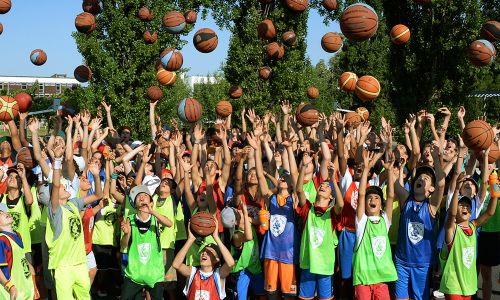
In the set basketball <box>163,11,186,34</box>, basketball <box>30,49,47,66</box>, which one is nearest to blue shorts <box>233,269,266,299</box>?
basketball <box>163,11,186,34</box>

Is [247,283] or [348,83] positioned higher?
[348,83]

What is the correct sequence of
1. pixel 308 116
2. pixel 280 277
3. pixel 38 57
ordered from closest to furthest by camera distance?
pixel 280 277, pixel 308 116, pixel 38 57

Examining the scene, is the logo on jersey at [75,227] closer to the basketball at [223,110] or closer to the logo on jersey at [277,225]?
the logo on jersey at [277,225]

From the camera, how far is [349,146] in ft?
28.9

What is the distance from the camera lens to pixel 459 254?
6070 millimetres

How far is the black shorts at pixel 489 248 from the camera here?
7441mm

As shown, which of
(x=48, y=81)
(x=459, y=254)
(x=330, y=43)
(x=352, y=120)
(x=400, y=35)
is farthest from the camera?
(x=48, y=81)

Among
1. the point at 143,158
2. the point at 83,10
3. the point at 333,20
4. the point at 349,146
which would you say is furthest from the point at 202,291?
the point at 333,20

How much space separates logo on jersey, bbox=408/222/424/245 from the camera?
20.6 ft

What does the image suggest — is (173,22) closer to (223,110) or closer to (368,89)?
(223,110)

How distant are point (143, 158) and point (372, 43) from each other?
1083 inches

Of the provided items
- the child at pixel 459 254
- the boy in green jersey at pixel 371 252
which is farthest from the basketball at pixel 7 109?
the child at pixel 459 254

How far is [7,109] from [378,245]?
265 inches

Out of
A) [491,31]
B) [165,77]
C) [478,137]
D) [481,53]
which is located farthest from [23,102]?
[491,31]
